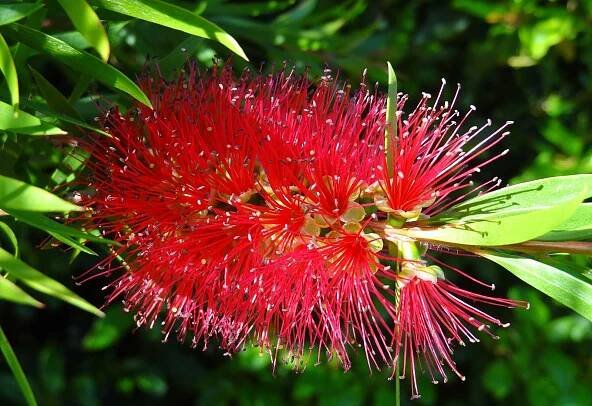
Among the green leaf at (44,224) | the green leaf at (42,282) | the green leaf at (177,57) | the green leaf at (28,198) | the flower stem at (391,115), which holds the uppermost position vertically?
the green leaf at (177,57)

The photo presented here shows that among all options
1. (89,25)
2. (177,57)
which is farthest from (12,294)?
(177,57)

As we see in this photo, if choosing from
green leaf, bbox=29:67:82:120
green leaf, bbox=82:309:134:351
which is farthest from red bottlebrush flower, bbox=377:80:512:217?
green leaf, bbox=82:309:134:351

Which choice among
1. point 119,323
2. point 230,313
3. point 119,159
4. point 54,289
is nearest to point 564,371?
point 119,323

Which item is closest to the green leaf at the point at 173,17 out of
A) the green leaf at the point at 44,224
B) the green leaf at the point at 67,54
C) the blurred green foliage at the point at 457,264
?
the green leaf at the point at 67,54

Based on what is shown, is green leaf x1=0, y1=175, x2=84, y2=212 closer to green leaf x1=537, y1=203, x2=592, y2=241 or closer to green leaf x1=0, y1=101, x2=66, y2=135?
green leaf x1=0, y1=101, x2=66, y2=135

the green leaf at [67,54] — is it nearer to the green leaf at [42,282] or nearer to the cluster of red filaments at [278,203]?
the cluster of red filaments at [278,203]

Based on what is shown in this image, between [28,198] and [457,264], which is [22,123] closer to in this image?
[28,198]
